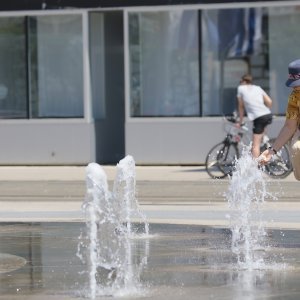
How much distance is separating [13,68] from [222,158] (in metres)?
5.51

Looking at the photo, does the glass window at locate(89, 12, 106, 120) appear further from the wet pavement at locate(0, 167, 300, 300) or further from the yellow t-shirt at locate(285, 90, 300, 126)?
the yellow t-shirt at locate(285, 90, 300, 126)

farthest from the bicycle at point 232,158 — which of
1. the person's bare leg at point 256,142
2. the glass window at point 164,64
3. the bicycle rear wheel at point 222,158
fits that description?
the glass window at point 164,64

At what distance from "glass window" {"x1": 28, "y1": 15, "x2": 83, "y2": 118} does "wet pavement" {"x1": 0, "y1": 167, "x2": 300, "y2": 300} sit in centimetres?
357

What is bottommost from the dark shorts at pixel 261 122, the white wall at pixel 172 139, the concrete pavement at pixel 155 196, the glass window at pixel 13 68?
the concrete pavement at pixel 155 196

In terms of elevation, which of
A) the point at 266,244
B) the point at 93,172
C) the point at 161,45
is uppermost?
the point at 161,45

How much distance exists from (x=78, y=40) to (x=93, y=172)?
492 inches

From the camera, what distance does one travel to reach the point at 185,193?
48.9ft

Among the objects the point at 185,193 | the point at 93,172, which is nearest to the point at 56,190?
the point at 185,193

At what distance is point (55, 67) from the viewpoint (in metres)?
20.4

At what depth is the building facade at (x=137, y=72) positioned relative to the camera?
1934cm

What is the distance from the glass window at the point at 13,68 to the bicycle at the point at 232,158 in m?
4.68

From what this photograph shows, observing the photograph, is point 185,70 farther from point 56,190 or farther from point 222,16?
point 56,190

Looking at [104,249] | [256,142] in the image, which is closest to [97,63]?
[256,142]

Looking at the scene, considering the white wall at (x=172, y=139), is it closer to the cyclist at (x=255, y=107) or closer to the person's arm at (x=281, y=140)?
the cyclist at (x=255, y=107)
